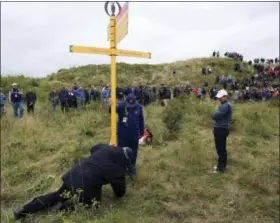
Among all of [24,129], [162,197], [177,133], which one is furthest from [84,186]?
[24,129]

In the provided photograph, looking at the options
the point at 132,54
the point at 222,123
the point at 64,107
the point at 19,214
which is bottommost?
the point at 19,214

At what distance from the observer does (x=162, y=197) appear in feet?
23.8

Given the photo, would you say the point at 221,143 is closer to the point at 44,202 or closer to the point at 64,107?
the point at 44,202

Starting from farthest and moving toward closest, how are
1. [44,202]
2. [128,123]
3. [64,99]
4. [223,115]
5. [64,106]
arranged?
[64,99] < [64,106] < [223,115] < [128,123] < [44,202]

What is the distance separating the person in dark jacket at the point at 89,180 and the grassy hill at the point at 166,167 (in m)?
0.19

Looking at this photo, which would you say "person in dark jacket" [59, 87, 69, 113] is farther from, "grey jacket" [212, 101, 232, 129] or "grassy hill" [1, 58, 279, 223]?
"grey jacket" [212, 101, 232, 129]

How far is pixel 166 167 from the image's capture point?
348 inches

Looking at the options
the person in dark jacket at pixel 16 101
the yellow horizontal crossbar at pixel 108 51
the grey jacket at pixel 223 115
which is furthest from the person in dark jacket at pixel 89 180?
the person in dark jacket at pixel 16 101

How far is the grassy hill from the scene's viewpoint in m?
6.68

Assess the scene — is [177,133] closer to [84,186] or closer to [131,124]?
[131,124]

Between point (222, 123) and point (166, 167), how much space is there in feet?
4.89

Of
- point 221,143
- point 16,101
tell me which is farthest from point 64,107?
point 221,143

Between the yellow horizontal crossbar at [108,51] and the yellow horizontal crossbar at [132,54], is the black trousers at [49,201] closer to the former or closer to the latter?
the yellow horizontal crossbar at [108,51]

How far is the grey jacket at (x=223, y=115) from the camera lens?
8.33 meters
